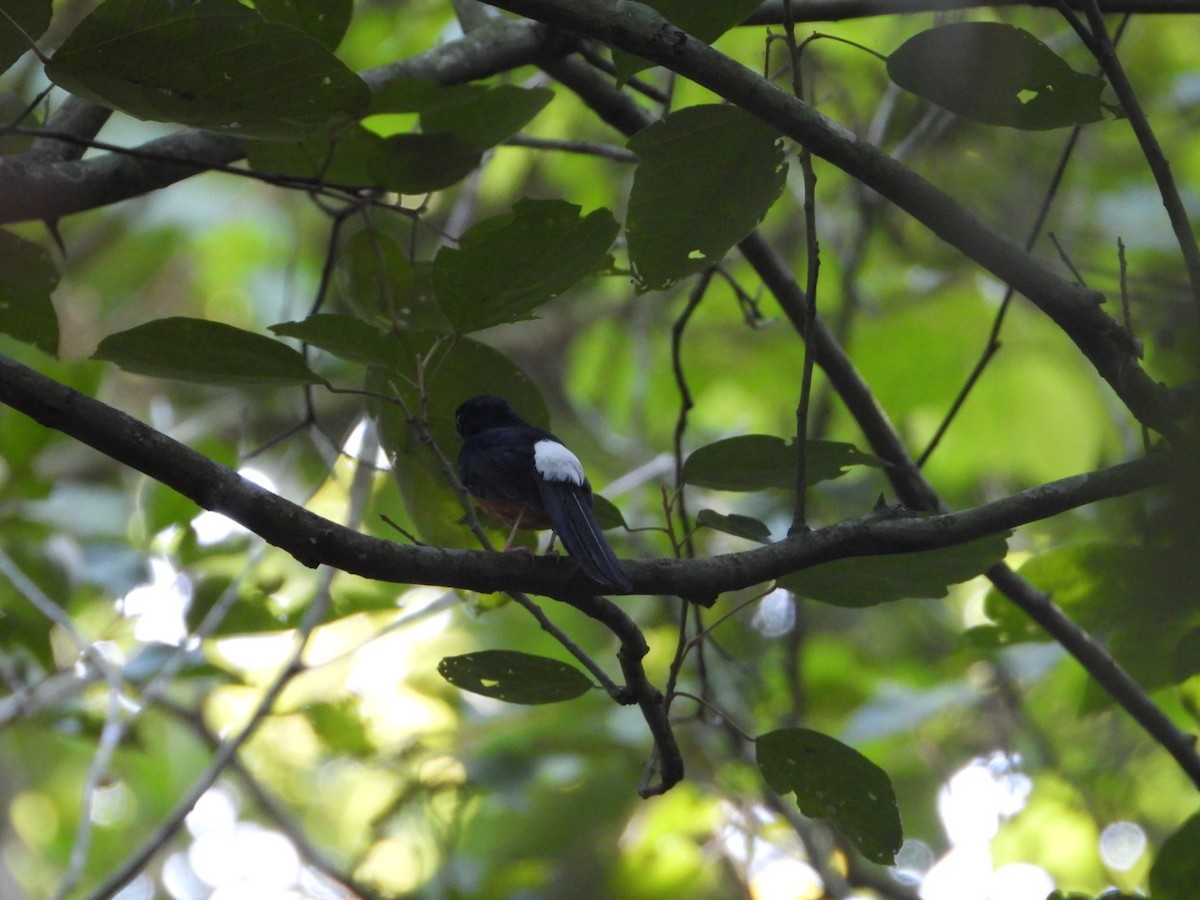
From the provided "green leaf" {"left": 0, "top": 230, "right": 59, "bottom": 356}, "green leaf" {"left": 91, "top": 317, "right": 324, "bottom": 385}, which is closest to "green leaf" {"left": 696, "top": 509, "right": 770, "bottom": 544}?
"green leaf" {"left": 91, "top": 317, "right": 324, "bottom": 385}

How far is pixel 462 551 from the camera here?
1.75 meters

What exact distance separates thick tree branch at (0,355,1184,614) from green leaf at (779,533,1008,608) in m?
0.16

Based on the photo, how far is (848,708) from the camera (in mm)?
5016

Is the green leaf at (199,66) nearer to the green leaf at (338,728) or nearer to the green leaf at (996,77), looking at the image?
the green leaf at (996,77)

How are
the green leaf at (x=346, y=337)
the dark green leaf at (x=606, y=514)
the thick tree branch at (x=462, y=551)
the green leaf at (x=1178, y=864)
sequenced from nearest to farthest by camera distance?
the thick tree branch at (x=462, y=551) < the green leaf at (x=346, y=337) < the dark green leaf at (x=606, y=514) < the green leaf at (x=1178, y=864)

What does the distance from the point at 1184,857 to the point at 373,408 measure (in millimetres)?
1898

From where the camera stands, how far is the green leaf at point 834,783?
208 centimetres

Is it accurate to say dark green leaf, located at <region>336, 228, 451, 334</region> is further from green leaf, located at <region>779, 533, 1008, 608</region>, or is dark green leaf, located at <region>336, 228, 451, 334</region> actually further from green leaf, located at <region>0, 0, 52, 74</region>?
green leaf, located at <region>779, 533, 1008, 608</region>

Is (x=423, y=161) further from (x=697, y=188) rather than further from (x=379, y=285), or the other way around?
(x=697, y=188)

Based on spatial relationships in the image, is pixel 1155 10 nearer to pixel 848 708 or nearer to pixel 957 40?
pixel 957 40

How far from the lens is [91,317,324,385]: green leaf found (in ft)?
6.28

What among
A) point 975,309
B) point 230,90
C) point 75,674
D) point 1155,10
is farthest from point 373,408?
point 975,309

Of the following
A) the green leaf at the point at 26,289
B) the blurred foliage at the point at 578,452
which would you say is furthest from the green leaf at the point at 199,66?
the green leaf at the point at 26,289

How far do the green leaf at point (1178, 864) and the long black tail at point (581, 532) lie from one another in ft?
4.43
